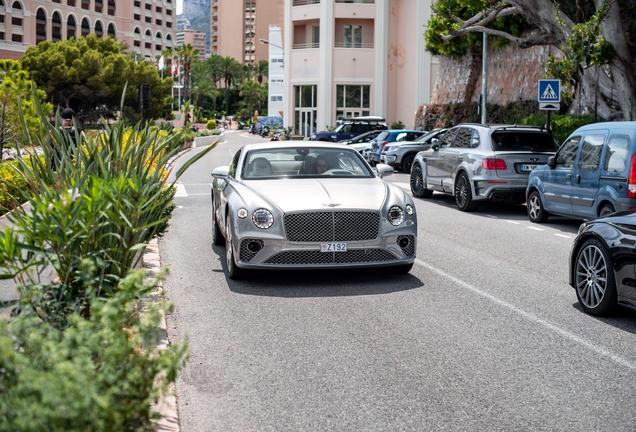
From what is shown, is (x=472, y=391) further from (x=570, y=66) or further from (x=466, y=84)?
(x=466, y=84)

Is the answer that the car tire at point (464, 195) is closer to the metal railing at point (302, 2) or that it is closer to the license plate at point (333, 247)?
the license plate at point (333, 247)

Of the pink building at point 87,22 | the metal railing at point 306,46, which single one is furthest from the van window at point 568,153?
the pink building at point 87,22

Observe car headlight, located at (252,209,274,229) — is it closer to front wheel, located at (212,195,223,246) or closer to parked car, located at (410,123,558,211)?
front wheel, located at (212,195,223,246)

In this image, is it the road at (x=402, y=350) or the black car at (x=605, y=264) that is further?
the black car at (x=605, y=264)

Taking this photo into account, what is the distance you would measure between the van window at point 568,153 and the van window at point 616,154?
883mm

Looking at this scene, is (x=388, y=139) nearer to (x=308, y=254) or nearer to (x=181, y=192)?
(x=181, y=192)

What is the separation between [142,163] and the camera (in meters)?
8.15

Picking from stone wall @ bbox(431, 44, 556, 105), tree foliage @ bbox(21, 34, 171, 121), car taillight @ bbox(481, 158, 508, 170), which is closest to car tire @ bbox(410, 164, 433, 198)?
car taillight @ bbox(481, 158, 508, 170)

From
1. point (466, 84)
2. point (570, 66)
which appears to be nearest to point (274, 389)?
point (570, 66)

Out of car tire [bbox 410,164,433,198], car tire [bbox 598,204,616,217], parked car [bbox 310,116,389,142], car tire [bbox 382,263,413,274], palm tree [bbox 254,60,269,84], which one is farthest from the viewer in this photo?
palm tree [bbox 254,60,269,84]

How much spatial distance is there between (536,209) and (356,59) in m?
56.5

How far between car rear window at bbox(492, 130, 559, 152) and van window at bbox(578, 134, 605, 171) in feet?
11.8

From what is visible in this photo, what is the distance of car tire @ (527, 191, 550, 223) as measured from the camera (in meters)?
16.1

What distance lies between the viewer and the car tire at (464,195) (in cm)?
1808
